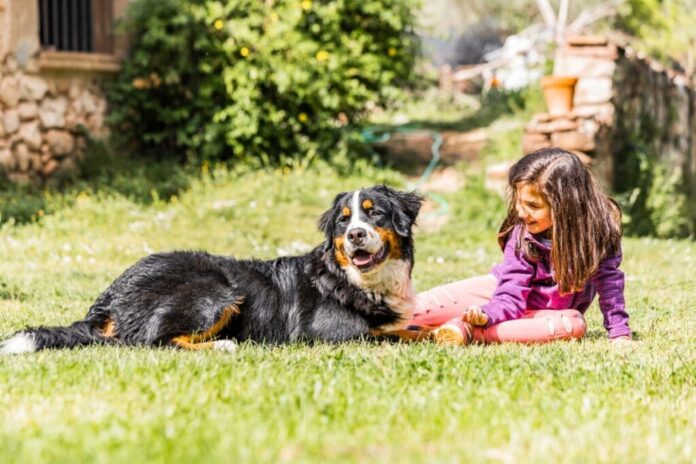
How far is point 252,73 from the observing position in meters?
12.0

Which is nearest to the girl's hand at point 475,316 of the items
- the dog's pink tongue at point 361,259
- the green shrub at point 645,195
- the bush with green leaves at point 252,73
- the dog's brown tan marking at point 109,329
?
the dog's pink tongue at point 361,259

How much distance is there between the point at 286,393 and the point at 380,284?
5.20 feet

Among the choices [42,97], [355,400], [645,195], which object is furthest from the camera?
[645,195]

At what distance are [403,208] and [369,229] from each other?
340mm

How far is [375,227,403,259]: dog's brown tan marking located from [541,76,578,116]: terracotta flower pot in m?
7.08

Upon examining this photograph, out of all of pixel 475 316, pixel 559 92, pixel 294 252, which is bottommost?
pixel 294 252

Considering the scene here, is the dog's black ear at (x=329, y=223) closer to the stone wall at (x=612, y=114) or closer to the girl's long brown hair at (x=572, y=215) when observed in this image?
the girl's long brown hair at (x=572, y=215)

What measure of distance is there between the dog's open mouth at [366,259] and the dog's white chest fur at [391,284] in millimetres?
51

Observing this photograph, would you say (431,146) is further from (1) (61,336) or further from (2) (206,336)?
(1) (61,336)

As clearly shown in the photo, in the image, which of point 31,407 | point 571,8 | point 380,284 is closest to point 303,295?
point 380,284

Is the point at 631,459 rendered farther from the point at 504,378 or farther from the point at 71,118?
the point at 71,118

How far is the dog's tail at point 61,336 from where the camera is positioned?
4613mm

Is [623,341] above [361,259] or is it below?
below

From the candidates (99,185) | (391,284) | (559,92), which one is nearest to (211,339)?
(391,284)
